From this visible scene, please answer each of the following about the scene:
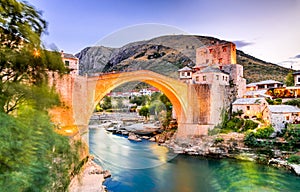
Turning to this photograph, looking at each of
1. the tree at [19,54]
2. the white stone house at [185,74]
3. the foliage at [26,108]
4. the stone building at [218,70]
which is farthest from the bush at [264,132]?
the tree at [19,54]

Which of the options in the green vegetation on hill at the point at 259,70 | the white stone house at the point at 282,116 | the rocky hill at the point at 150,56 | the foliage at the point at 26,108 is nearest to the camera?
the foliage at the point at 26,108

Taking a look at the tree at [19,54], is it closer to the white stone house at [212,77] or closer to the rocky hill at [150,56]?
the rocky hill at [150,56]

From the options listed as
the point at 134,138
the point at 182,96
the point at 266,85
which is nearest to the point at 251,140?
the point at 182,96

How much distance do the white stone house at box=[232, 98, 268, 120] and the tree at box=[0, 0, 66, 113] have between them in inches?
417

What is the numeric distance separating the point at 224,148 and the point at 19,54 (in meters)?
9.44

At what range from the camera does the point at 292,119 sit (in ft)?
33.2

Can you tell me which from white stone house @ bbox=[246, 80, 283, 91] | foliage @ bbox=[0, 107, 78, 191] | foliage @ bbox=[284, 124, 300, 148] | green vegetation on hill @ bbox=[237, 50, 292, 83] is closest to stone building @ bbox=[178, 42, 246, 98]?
white stone house @ bbox=[246, 80, 283, 91]

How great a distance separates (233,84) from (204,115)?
111 inches

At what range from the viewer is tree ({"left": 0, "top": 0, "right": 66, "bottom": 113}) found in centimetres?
256

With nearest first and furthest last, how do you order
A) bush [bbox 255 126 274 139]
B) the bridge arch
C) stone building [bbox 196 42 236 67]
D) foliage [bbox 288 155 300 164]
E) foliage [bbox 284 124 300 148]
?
foliage [bbox 288 155 300 164] → the bridge arch → foliage [bbox 284 124 300 148] → bush [bbox 255 126 274 139] → stone building [bbox 196 42 236 67]

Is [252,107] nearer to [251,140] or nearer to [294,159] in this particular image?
[251,140]

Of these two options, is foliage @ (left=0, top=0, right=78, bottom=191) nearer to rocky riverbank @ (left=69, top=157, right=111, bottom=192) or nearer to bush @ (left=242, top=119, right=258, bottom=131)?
rocky riverbank @ (left=69, top=157, right=111, bottom=192)

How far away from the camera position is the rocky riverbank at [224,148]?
342 inches

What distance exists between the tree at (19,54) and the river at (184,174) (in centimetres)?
461
